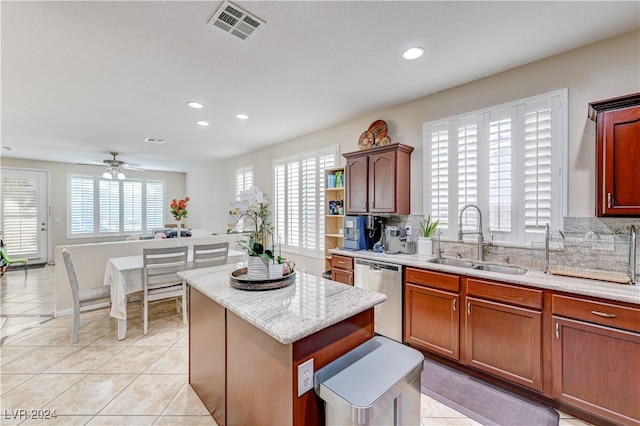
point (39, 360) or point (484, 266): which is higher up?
point (484, 266)

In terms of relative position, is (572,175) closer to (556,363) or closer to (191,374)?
(556,363)

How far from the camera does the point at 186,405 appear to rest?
2053 millimetres

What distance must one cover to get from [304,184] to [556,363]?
12.5 feet

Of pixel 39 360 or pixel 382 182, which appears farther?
pixel 382 182

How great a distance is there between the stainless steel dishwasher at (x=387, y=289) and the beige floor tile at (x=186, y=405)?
1795mm

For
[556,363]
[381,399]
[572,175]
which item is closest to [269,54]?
[381,399]

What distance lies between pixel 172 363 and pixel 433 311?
8.23 feet

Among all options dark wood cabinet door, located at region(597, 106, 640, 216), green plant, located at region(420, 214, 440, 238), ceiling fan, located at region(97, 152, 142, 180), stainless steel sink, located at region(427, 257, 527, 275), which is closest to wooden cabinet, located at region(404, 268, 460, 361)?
stainless steel sink, located at region(427, 257, 527, 275)

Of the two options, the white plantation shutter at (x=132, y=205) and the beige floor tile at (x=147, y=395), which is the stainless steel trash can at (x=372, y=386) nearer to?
the beige floor tile at (x=147, y=395)

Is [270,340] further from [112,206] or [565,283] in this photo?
[112,206]

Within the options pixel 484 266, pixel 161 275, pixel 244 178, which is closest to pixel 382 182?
pixel 484 266

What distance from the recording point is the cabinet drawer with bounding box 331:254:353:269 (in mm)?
3306

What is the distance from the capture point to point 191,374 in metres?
2.25

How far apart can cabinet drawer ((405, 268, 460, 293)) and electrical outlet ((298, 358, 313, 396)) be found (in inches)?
65.1
